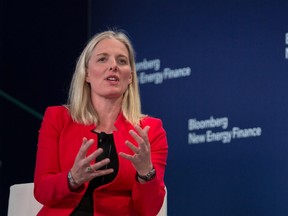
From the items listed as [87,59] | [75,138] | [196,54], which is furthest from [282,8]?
[75,138]

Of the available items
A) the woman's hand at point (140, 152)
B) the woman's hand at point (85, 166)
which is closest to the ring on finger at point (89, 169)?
the woman's hand at point (85, 166)

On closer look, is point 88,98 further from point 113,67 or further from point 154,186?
point 154,186

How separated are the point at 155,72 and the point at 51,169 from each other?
237 centimetres

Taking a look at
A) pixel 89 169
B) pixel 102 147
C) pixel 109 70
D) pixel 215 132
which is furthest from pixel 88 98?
pixel 215 132

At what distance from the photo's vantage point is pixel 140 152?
7.29ft

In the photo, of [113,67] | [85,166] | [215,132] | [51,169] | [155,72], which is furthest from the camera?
[155,72]

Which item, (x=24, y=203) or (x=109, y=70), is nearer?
(x=109, y=70)

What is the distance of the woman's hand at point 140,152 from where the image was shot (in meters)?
2.20

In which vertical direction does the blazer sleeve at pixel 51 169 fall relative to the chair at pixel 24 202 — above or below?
above

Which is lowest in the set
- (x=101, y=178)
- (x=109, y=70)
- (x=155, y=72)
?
(x=101, y=178)

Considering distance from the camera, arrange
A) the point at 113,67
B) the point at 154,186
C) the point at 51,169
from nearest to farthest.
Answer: the point at 154,186, the point at 51,169, the point at 113,67

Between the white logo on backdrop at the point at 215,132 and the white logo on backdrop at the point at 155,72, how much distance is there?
37cm

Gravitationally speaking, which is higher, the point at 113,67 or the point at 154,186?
the point at 113,67

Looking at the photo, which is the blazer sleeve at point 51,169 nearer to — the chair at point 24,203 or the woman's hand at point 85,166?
the woman's hand at point 85,166
